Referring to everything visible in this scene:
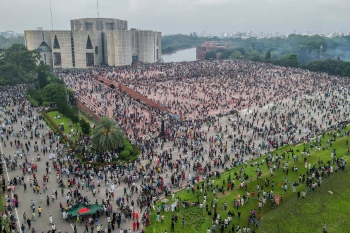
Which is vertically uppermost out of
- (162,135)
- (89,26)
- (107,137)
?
(89,26)

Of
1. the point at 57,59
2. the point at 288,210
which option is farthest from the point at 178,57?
the point at 288,210

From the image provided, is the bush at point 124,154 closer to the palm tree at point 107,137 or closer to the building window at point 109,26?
the palm tree at point 107,137

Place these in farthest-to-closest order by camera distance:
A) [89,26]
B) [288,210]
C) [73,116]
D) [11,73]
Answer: [89,26]
[11,73]
[73,116]
[288,210]

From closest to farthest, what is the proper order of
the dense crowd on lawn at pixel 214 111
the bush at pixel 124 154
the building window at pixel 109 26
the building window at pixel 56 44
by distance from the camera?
1. the bush at pixel 124 154
2. the dense crowd on lawn at pixel 214 111
3. the building window at pixel 56 44
4. the building window at pixel 109 26

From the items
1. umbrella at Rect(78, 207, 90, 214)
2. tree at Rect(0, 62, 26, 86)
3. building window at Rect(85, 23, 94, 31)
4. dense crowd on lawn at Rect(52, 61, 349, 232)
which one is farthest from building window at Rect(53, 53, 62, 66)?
umbrella at Rect(78, 207, 90, 214)

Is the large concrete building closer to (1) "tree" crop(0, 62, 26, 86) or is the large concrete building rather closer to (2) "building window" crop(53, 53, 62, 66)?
(2) "building window" crop(53, 53, 62, 66)

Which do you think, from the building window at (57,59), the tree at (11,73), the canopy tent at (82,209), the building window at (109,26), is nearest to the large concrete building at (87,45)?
the building window at (57,59)

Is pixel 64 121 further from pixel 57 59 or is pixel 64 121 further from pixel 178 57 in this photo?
pixel 178 57
